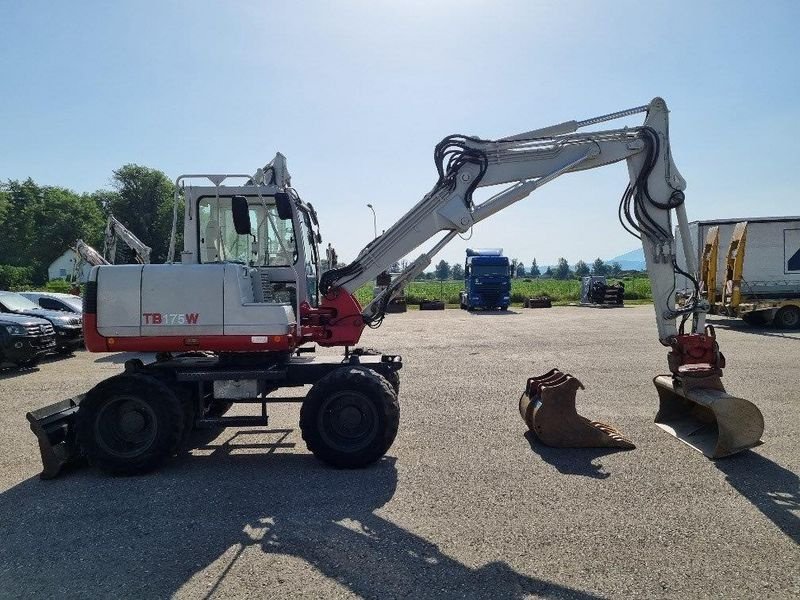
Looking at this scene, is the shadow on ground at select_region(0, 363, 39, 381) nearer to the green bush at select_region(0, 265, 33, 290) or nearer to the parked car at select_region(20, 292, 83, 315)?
the parked car at select_region(20, 292, 83, 315)

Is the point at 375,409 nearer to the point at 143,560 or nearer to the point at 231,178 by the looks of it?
the point at 143,560

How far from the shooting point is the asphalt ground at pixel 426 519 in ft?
13.3

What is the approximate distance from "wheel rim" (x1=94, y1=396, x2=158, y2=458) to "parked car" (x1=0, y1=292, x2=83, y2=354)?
9.99 metres

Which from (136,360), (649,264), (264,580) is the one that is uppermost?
(649,264)

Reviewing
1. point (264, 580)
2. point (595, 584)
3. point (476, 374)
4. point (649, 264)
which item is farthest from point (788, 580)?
point (476, 374)

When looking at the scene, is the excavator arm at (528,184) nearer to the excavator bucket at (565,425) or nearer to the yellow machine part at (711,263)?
the excavator bucket at (565,425)

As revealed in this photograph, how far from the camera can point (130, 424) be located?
6410 millimetres

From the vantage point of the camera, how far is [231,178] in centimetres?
686

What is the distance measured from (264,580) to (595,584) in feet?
7.41

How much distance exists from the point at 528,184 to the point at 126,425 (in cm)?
534

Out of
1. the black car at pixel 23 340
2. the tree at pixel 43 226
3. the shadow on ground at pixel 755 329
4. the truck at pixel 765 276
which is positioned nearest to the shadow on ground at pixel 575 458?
the black car at pixel 23 340

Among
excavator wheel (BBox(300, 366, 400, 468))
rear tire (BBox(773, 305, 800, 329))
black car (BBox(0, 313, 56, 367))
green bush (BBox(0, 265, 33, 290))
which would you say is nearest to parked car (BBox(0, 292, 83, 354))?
black car (BBox(0, 313, 56, 367))

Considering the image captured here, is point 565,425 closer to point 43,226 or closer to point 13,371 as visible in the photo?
point 13,371

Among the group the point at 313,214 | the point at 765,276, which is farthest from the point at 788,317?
the point at 313,214
